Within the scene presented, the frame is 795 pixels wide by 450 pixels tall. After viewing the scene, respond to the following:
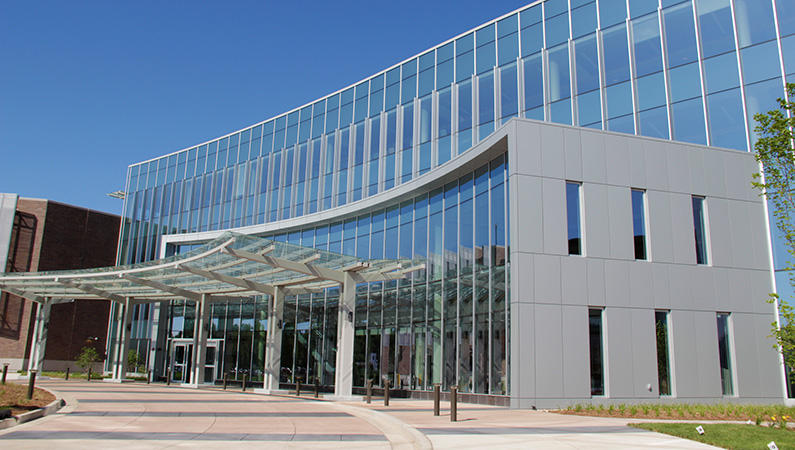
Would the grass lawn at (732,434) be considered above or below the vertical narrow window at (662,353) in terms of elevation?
below

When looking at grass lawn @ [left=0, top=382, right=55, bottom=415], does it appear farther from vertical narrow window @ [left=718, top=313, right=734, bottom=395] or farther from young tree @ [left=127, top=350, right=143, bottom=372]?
young tree @ [left=127, top=350, right=143, bottom=372]

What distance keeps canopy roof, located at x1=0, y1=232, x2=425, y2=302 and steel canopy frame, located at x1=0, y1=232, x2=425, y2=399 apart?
1.4 inches

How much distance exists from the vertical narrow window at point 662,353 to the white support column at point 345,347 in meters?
11.3

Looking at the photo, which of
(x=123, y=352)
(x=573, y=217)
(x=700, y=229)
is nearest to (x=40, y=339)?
(x=123, y=352)

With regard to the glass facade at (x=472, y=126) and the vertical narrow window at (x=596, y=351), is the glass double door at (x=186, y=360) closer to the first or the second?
the glass facade at (x=472, y=126)

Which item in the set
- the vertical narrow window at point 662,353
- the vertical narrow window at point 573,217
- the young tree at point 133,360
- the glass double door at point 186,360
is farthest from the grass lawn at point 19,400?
the young tree at point 133,360

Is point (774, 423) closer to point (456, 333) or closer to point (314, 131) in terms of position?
point (456, 333)

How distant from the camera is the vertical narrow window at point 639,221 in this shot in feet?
71.6

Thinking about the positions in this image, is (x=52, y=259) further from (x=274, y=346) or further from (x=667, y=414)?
Result: (x=667, y=414)

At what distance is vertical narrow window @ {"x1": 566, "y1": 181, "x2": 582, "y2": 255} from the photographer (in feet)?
69.2

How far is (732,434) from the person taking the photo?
13.0 meters

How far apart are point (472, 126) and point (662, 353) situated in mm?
13230

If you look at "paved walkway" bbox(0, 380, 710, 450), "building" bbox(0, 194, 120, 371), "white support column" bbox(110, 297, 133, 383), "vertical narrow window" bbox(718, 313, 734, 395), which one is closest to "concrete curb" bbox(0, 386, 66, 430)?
"paved walkway" bbox(0, 380, 710, 450)

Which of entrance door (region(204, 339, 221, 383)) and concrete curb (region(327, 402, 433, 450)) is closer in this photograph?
concrete curb (region(327, 402, 433, 450))
